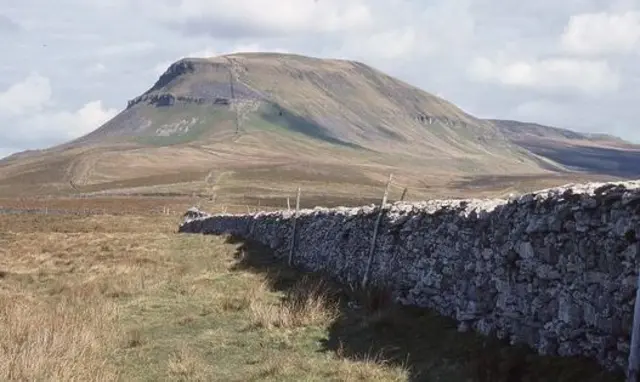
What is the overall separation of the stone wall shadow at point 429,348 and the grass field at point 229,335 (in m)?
0.02

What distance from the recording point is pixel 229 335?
12.6m

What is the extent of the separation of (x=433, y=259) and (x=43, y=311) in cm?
706

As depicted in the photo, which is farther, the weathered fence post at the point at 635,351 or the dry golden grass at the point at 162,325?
the dry golden grass at the point at 162,325

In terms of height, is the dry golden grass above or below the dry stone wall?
below

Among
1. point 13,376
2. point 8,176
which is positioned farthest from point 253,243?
point 8,176

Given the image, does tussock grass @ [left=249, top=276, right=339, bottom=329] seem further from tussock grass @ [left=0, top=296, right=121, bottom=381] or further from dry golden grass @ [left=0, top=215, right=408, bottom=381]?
tussock grass @ [left=0, top=296, right=121, bottom=381]

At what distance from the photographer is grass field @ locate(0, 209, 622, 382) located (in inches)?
365

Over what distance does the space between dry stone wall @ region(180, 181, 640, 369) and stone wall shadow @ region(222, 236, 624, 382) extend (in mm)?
226

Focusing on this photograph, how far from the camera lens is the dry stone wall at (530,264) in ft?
26.1

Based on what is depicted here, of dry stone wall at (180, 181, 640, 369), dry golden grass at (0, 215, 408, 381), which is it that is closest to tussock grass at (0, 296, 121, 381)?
dry golden grass at (0, 215, 408, 381)

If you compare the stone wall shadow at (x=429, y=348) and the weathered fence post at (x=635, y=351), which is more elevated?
the weathered fence post at (x=635, y=351)

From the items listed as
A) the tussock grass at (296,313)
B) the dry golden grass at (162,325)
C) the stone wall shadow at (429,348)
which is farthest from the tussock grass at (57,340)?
the stone wall shadow at (429,348)

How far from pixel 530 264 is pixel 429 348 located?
1.91 meters

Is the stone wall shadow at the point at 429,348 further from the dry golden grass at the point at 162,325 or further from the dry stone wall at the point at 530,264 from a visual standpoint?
the dry golden grass at the point at 162,325
